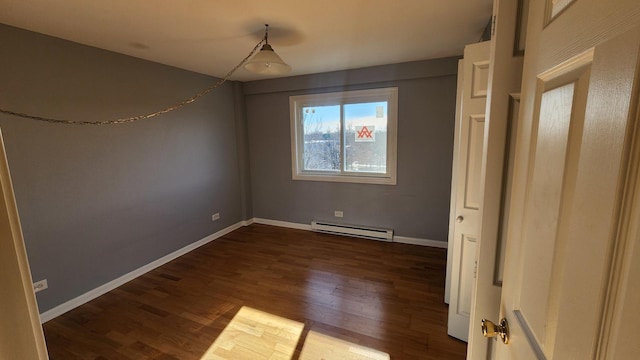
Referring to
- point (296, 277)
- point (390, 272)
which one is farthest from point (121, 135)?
point (390, 272)

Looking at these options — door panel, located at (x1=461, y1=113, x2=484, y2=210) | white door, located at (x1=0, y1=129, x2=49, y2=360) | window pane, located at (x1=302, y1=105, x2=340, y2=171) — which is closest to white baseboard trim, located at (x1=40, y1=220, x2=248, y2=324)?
window pane, located at (x1=302, y1=105, x2=340, y2=171)

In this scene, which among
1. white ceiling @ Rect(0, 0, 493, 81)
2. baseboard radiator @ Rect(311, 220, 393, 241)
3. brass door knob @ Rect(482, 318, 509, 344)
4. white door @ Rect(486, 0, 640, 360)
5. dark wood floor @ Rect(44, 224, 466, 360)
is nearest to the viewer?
white door @ Rect(486, 0, 640, 360)

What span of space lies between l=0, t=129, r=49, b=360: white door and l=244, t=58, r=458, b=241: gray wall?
11.6ft

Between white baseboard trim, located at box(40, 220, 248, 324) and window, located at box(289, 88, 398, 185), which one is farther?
window, located at box(289, 88, 398, 185)

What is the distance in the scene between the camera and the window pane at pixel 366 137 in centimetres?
370

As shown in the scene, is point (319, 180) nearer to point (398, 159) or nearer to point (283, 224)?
point (283, 224)

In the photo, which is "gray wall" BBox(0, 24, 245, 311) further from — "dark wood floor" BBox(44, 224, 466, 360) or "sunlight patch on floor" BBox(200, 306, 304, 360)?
"sunlight patch on floor" BBox(200, 306, 304, 360)

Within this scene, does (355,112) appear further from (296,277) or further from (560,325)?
(560,325)

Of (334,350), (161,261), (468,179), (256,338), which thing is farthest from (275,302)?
(468,179)

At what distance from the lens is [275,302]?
2461 mm

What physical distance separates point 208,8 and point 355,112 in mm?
2355

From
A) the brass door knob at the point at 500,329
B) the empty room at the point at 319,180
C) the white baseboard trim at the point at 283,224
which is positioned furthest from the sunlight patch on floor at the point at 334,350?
the white baseboard trim at the point at 283,224

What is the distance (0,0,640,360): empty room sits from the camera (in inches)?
18.0

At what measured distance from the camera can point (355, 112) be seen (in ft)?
12.5
